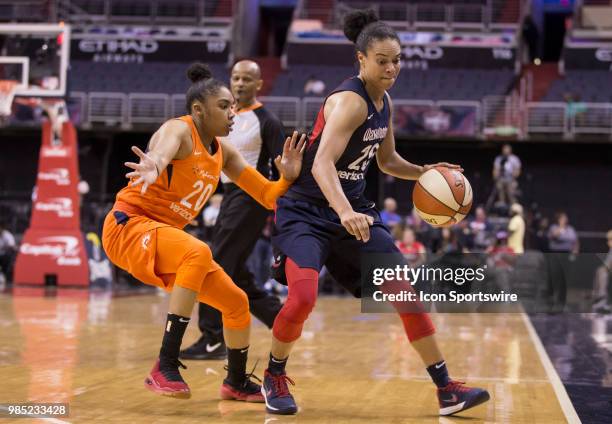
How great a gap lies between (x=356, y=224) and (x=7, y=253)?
1450 centimetres

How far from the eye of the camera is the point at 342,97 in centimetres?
486

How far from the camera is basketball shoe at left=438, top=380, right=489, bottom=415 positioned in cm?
473

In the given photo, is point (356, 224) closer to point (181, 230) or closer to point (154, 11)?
point (181, 230)

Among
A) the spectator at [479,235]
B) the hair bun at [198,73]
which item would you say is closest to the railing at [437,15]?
the spectator at [479,235]

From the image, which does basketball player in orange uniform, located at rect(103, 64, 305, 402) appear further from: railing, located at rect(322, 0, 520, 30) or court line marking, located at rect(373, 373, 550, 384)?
railing, located at rect(322, 0, 520, 30)

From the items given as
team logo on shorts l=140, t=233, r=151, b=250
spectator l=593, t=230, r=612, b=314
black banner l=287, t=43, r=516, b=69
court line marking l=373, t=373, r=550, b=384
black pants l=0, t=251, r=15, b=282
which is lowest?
black pants l=0, t=251, r=15, b=282

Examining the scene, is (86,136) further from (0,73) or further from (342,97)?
(342,97)

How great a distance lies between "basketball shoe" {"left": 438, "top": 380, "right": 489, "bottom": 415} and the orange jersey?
1643 millimetres

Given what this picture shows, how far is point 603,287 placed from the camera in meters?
12.9

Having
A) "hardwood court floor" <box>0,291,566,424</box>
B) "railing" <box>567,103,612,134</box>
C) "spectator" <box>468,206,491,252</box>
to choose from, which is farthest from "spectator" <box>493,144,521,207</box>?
"hardwood court floor" <box>0,291,566,424</box>

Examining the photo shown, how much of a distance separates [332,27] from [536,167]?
6867 mm

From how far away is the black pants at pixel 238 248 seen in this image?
682cm

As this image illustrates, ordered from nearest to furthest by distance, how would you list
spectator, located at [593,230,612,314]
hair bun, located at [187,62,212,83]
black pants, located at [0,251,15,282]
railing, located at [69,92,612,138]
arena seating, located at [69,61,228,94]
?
hair bun, located at [187,62,212,83]
spectator, located at [593,230,612,314]
black pants, located at [0,251,15,282]
railing, located at [69,92,612,138]
arena seating, located at [69,61,228,94]

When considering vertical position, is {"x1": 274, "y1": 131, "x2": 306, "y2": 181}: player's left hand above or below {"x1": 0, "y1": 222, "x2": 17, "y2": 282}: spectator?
above
